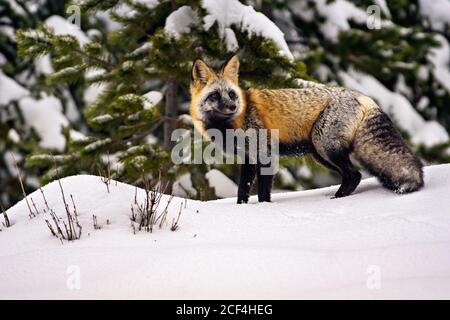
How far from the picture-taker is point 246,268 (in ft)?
10.2

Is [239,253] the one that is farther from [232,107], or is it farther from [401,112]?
[401,112]

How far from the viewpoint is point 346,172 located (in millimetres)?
5125

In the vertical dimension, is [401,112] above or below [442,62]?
below

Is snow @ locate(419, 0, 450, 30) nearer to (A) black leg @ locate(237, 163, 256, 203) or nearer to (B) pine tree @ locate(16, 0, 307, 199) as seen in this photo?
(B) pine tree @ locate(16, 0, 307, 199)

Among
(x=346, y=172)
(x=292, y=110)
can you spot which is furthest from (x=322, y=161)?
(x=292, y=110)

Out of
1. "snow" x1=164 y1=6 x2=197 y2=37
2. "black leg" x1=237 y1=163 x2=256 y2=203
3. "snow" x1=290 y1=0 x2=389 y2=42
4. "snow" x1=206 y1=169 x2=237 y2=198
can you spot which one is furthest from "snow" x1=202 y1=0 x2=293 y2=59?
"snow" x1=290 y1=0 x2=389 y2=42

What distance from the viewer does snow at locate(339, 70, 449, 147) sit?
35.1ft

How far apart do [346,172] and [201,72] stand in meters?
1.91

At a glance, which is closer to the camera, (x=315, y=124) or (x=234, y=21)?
(x=315, y=124)

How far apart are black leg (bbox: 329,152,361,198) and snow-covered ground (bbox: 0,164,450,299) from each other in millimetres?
730

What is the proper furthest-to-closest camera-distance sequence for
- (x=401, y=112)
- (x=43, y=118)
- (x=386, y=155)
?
(x=401, y=112)
(x=43, y=118)
(x=386, y=155)

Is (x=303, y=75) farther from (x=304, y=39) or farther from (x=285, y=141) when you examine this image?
(x=304, y=39)

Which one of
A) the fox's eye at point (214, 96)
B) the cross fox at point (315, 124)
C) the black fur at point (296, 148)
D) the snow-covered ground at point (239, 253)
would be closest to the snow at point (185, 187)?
the cross fox at point (315, 124)

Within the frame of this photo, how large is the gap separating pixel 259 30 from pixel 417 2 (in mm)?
7039
